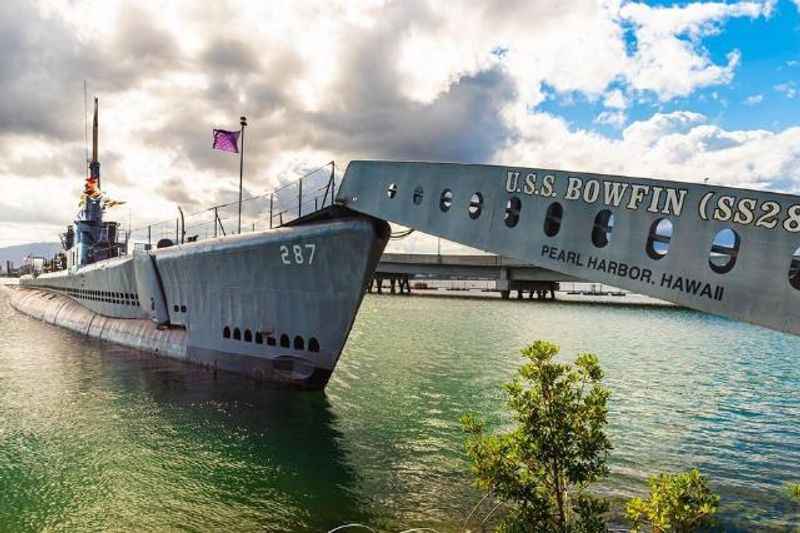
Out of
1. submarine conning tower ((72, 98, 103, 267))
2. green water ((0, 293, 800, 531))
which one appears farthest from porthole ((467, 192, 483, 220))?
submarine conning tower ((72, 98, 103, 267))

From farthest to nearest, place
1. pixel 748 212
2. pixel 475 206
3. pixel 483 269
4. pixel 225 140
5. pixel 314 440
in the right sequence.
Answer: pixel 483 269
pixel 225 140
pixel 314 440
pixel 475 206
pixel 748 212

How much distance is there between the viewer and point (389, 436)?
13.8 m

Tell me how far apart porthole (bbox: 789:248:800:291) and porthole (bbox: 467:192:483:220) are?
17.3ft

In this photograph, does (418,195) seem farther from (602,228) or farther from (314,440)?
(314,440)

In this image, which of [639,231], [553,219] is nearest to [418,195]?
[553,219]

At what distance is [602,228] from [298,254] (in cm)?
1098

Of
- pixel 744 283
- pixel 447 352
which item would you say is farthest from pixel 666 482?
pixel 447 352

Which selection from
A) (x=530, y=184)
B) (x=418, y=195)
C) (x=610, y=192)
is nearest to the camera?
(x=610, y=192)

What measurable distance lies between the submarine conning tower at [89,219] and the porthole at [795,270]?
1700 inches

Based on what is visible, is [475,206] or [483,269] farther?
[483,269]

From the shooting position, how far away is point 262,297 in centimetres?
1891

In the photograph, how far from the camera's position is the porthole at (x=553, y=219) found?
375 inches

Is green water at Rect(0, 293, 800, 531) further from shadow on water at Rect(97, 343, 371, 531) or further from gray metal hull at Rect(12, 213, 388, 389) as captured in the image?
gray metal hull at Rect(12, 213, 388, 389)

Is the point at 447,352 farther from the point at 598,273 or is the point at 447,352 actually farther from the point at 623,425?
the point at 598,273
